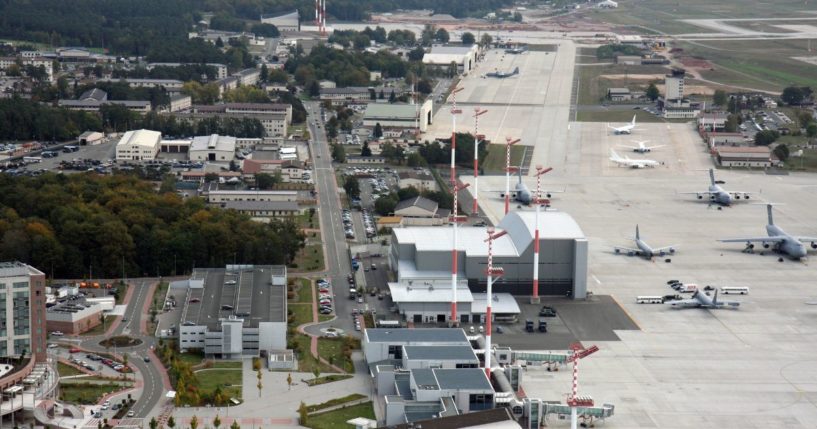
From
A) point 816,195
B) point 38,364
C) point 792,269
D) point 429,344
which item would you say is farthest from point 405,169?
point 38,364

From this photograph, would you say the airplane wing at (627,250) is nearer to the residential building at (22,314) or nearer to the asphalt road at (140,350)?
the asphalt road at (140,350)

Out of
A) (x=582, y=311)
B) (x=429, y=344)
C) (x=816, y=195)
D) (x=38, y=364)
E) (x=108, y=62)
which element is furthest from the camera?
(x=108, y=62)

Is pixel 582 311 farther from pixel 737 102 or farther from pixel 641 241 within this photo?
pixel 737 102

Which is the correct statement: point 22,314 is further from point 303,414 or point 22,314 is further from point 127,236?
point 127,236

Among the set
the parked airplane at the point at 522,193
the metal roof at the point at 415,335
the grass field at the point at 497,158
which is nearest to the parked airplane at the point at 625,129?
the grass field at the point at 497,158

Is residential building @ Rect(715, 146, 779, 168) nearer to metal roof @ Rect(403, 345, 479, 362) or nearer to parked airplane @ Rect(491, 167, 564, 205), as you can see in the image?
parked airplane @ Rect(491, 167, 564, 205)

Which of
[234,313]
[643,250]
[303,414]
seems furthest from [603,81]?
[303,414]
